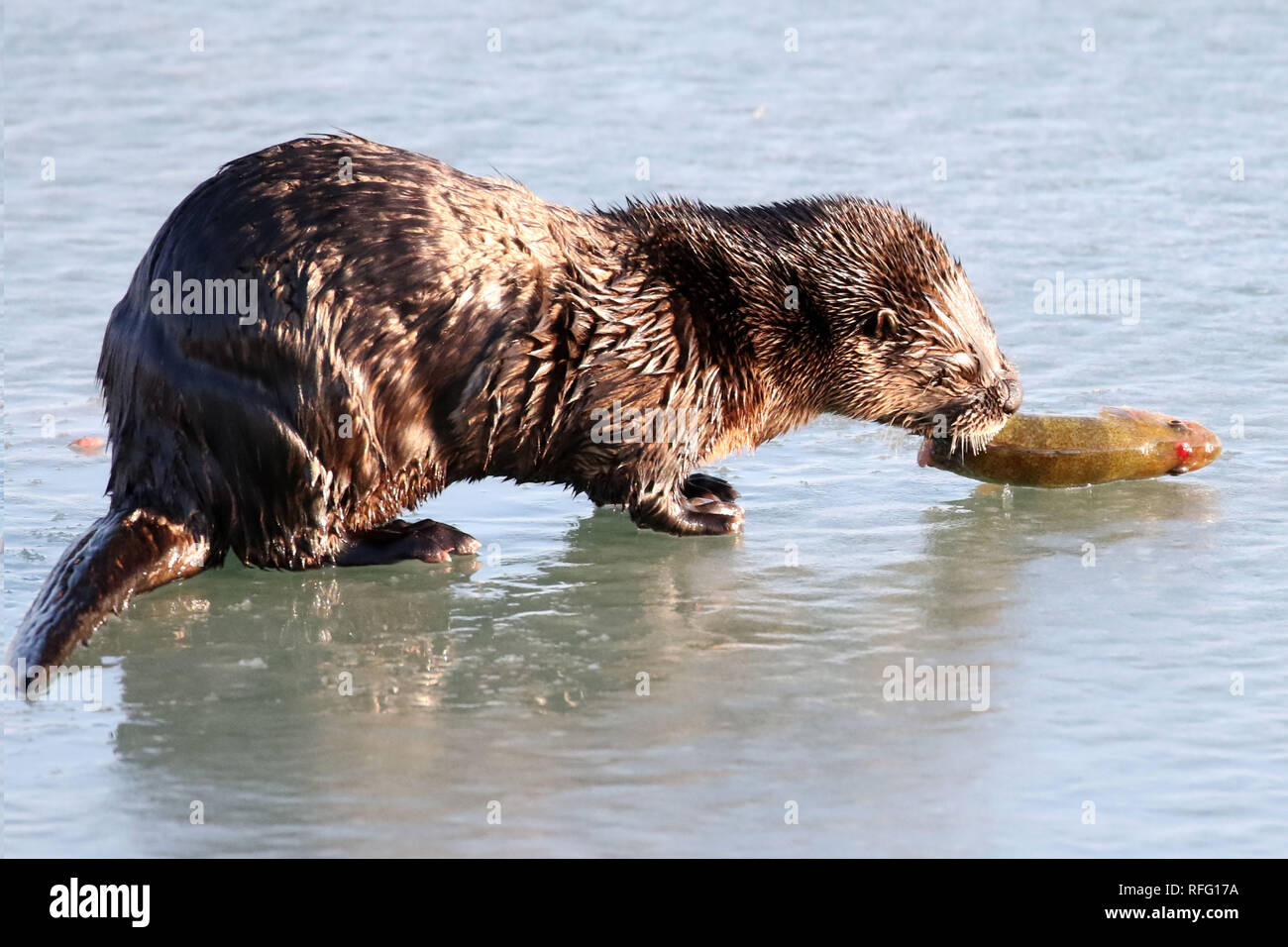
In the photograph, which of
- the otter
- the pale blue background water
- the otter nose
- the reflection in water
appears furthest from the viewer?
the otter nose

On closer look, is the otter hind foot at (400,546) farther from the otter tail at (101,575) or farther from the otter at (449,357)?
the otter tail at (101,575)

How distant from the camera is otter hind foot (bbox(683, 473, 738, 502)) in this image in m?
5.81

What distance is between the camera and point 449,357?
5.06m

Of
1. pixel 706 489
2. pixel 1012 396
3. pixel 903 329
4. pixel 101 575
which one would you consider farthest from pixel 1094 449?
pixel 101 575

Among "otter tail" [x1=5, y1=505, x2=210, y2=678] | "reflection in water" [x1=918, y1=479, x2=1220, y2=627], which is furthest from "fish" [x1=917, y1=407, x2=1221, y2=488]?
"otter tail" [x1=5, y1=505, x2=210, y2=678]

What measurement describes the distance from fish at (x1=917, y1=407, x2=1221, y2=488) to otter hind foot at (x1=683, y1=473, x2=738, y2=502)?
710mm

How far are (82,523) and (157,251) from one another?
3.56 ft

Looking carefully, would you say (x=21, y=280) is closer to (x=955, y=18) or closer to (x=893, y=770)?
(x=893, y=770)

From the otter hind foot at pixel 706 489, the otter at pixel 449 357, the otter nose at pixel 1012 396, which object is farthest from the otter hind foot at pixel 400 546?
the otter nose at pixel 1012 396

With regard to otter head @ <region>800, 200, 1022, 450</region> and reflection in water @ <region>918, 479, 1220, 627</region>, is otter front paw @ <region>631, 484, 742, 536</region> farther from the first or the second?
reflection in water @ <region>918, 479, 1220, 627</region>

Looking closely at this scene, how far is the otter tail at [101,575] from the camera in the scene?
4453mm

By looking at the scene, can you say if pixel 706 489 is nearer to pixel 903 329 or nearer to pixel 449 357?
pixel 903 329

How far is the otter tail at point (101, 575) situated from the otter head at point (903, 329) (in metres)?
2.03

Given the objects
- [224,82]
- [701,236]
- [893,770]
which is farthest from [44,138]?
[893,770]
